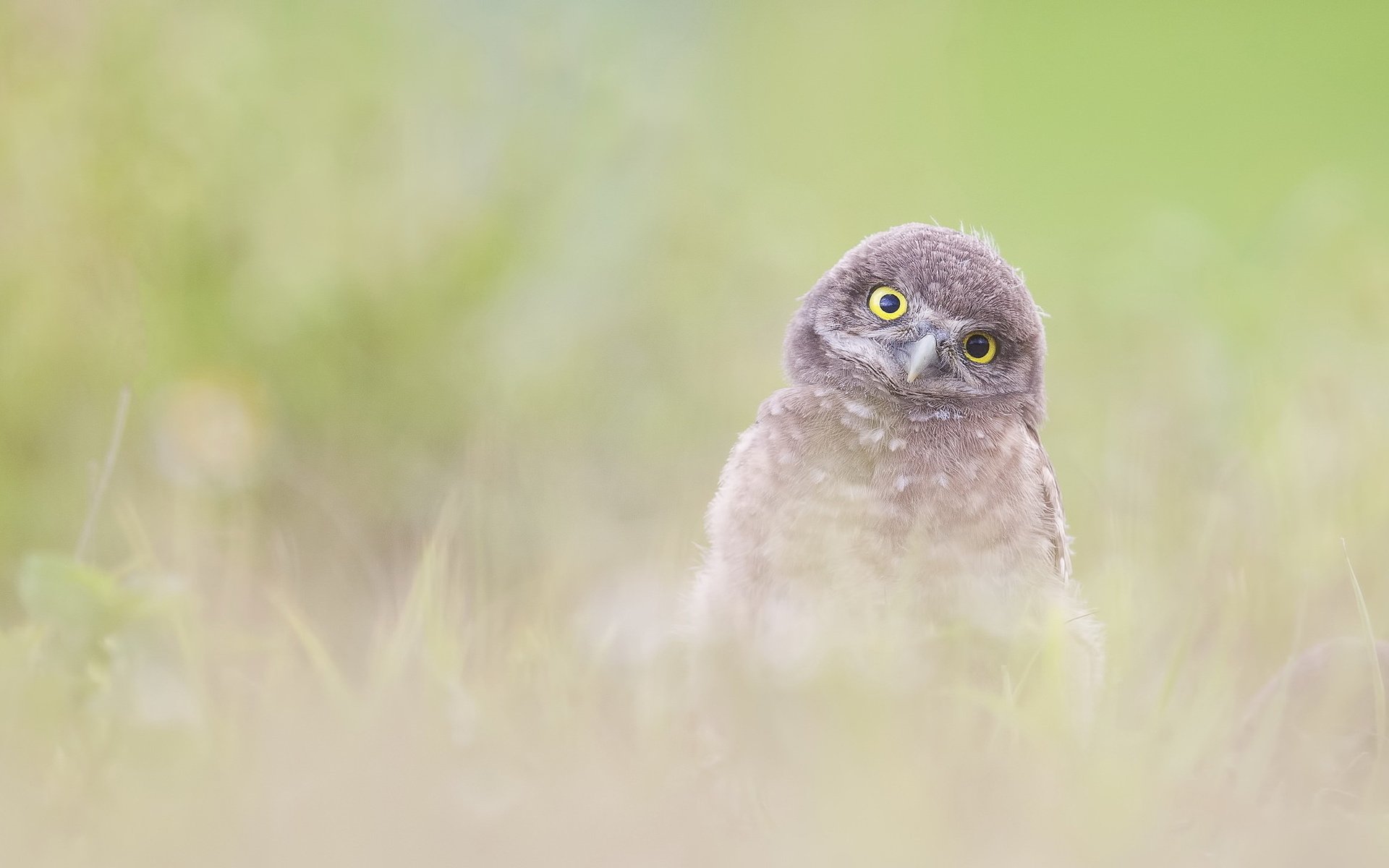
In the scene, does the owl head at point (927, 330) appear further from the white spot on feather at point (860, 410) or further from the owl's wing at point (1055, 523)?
the owl's wing at point (1055, 523)

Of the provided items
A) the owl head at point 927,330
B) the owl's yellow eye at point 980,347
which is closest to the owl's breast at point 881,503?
the owl head at point 927,330

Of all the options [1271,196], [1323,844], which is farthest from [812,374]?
[1271,196]

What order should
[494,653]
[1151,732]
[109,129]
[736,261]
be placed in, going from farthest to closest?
[736,261] → [109,129] → [494,653] → [1151,732]

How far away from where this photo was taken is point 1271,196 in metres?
8.75

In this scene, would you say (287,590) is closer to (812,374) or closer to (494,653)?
(494,653)

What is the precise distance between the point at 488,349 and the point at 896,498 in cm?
213

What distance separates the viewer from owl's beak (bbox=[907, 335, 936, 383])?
→ 139 inches

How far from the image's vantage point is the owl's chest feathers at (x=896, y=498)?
3166 mm

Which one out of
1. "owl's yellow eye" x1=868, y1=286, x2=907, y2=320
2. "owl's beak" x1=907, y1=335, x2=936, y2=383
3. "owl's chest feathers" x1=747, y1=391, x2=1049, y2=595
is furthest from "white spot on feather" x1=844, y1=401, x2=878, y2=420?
"owl's yellow eye" x1=868, y1=286, x2=907, y2=320

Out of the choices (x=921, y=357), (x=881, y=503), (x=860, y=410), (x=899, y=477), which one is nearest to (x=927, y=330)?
(x=921, y=357)

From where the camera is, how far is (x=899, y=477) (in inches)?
132

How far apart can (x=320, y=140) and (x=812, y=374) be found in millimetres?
2210

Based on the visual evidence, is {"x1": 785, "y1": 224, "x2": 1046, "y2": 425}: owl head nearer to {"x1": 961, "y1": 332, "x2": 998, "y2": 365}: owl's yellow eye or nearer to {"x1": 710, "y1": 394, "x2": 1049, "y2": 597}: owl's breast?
{"x1": 961, "y1": 332, "x2": 998, "y2": 365}: owl's yellow eye

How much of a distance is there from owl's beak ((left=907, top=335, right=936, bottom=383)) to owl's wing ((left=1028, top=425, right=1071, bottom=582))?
0.42 m
